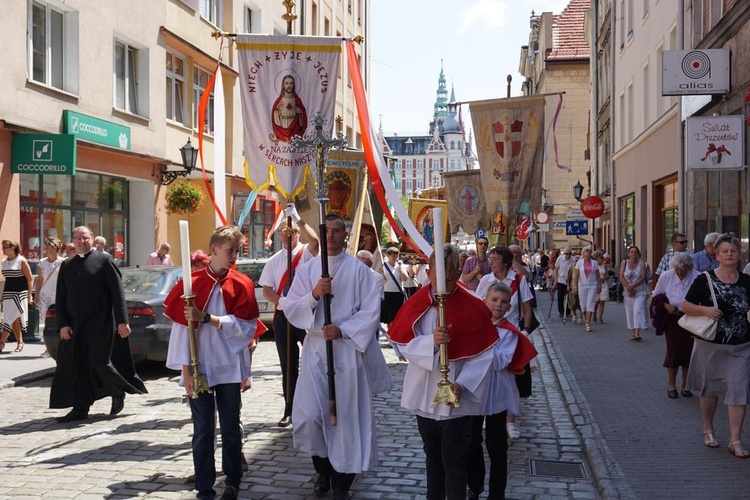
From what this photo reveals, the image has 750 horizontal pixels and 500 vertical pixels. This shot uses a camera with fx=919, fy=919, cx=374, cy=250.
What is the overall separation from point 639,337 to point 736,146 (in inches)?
178

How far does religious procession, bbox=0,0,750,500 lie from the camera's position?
5855 mm

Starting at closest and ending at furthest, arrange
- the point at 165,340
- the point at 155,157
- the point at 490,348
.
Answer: the point at 490,348, the point at 165,340, the point at 155,157

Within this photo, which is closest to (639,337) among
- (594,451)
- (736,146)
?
(736,146)

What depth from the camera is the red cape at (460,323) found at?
5.13 metres

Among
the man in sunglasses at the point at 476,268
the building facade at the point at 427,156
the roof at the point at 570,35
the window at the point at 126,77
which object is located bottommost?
the man in sunglasses at the point at 476,268

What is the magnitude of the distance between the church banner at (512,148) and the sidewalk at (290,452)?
207 inches

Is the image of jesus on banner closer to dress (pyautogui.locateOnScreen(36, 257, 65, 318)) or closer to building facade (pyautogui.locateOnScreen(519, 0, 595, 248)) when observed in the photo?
dress (pyautogui.locateOnScreen(36, 257, 65, 318))

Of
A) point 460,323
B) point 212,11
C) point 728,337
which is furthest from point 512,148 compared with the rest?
point 212,11

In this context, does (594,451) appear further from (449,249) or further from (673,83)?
(673,83)

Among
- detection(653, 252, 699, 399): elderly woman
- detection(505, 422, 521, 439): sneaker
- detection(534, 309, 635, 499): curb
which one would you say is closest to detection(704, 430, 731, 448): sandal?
detection(534, 309, 635, 499): curb

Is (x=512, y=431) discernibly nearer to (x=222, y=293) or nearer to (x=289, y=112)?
(x=222, y=293)

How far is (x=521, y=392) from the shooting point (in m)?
8.03

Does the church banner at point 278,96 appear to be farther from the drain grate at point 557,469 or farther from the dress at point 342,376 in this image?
the drain grate at point 557,469

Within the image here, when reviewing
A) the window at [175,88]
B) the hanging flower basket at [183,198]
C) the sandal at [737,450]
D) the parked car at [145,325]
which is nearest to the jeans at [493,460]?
the sandal at [737,450]
